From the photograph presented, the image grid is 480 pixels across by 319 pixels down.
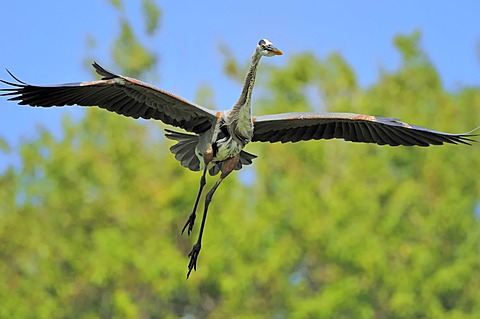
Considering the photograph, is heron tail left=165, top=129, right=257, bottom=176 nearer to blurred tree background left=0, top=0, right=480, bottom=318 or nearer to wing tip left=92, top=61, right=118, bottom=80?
wing tip left=92, top=61, right=118, bottom=80

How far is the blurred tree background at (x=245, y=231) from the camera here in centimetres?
3484

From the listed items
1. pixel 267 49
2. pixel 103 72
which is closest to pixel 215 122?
pixel 267 49

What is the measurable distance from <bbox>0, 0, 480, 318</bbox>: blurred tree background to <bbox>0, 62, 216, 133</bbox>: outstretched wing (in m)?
21.3

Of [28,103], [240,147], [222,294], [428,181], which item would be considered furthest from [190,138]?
[428,181]

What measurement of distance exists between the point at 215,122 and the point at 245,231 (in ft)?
75.3

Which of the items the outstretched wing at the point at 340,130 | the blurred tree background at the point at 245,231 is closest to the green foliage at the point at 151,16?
the blurred tree background at the point at 245,231

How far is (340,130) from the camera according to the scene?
43.6ft

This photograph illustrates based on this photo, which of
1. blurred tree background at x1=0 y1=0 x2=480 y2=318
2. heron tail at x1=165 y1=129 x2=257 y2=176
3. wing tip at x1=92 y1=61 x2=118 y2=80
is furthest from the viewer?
blurred tree background at x1=0 y1=0 x2=480 y2=318

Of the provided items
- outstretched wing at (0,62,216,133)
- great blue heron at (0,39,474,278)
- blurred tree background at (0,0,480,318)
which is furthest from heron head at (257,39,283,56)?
blurred tree background at (0,0,480,318)

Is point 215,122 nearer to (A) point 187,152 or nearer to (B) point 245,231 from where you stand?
(A) point 187,152

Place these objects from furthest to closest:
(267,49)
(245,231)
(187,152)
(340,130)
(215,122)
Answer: (245,231), (340,130), (187,152), (215,122), (267,49)

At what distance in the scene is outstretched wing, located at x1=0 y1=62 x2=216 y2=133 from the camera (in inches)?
460

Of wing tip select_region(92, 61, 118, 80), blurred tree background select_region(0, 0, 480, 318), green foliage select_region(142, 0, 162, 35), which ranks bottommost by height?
wing tip select_region(92, 61, 118, 80)

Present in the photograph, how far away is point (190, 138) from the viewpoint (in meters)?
12.8
